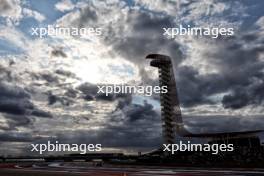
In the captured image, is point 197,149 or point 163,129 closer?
point 197,149

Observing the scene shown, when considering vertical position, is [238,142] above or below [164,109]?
below

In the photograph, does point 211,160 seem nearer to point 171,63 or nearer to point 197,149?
point 197,149

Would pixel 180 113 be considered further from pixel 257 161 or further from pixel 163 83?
pixel 257 161

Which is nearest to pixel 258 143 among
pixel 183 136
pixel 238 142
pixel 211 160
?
pixel 238 142

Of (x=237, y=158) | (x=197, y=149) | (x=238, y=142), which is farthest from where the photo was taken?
(x=238, y=142)

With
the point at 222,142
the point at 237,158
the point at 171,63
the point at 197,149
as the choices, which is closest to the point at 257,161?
the point at 237,158

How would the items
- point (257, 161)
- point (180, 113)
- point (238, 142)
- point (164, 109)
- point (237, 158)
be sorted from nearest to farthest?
point (257, 161) < point (237, 158) < point (238, 142) < point (164, 109) < point (180, 113)

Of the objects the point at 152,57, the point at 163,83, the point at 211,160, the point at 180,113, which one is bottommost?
the point at 211,160

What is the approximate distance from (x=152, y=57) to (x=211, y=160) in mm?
90245

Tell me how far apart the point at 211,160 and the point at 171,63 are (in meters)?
89.8

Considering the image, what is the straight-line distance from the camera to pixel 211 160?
284 ft

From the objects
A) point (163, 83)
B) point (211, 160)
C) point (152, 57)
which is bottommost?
point (211, 160)

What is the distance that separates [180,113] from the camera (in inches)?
6983

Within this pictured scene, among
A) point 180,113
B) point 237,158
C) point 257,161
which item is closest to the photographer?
point 257,161
